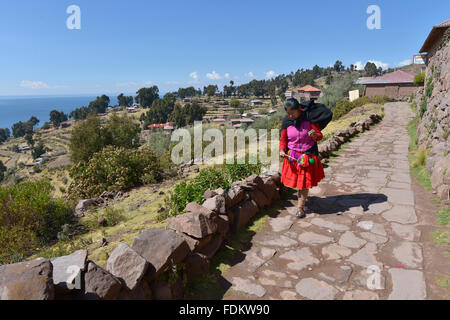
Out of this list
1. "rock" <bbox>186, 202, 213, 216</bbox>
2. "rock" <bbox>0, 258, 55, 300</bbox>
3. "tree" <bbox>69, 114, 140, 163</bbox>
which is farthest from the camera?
"tree" <bbox>69, 114, 140, 163</bbox>

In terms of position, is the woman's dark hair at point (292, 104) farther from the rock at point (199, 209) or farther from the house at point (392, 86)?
the house at point (392, 86)

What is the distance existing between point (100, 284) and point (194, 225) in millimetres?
1132

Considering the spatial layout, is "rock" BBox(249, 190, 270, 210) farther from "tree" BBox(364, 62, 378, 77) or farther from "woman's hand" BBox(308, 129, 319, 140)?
"tree" BBox(364, 62, 378, 77)

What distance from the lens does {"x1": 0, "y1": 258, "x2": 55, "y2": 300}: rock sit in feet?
5.41

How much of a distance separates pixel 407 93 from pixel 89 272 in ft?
123

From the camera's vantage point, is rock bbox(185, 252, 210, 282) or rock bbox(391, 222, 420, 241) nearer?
rock bbox(185, 252, 210, 282)

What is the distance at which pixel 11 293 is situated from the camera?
165 centimetres

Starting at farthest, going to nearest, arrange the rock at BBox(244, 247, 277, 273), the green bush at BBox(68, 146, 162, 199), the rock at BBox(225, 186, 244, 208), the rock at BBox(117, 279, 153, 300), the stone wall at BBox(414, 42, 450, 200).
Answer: the green bush at BBox(68, 146, 162, 199)
the stone wall at BBox(414, 42, 450, 200)
the rock at BBox(225, 186, 244, 208)
the rock at BBox(244, 247, 277, 273)
the rock at BBox(117, 279, 153, 300)

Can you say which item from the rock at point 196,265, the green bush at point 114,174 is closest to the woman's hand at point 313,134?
the rock at point 196,265

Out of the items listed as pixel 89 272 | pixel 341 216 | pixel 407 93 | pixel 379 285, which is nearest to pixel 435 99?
pixel 341 216

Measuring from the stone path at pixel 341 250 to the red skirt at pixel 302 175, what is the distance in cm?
52

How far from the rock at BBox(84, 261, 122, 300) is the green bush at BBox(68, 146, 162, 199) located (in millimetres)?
6934

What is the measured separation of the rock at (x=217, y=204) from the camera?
136 inches

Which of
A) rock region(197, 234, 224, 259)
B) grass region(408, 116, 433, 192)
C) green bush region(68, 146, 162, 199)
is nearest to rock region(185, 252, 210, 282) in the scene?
rock region(197, 234, 224, 259)
